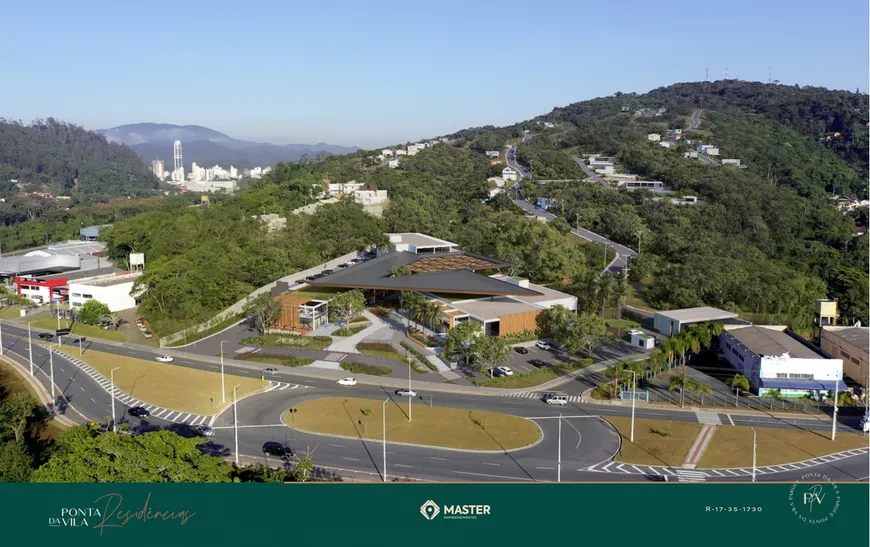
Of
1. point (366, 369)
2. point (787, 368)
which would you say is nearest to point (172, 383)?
point (366, 369)

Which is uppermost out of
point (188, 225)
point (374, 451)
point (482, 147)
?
point (482, 147)

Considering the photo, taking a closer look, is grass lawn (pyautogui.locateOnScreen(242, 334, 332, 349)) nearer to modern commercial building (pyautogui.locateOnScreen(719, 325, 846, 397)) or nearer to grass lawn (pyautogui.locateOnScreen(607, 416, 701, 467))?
grass lawn (pyautogui.locateOnScreen(607, 416, 701, 467))

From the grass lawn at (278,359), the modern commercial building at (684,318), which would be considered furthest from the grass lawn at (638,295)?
the grass lawn at (278,359)

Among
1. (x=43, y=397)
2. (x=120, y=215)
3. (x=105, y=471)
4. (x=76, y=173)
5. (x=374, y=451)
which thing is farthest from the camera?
(x=76, y=173)

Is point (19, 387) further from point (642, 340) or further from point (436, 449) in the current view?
point (642, 340)

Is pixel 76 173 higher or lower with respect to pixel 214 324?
higher

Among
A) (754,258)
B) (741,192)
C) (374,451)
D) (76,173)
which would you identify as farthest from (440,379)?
(76,173)

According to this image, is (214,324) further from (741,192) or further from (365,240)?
(741,192)
